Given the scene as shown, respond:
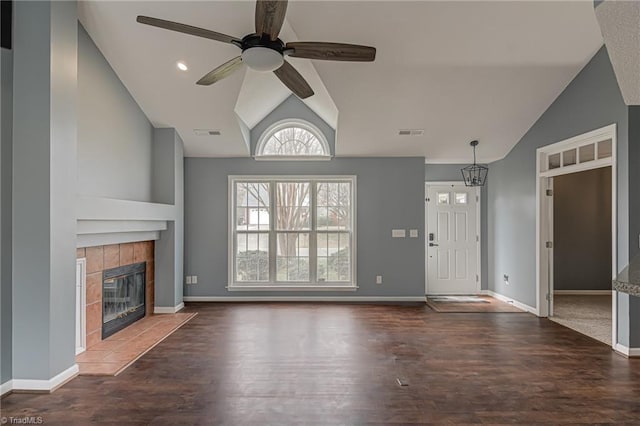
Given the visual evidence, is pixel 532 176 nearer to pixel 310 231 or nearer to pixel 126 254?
pixel 310 231

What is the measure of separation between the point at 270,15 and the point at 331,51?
0.56 m

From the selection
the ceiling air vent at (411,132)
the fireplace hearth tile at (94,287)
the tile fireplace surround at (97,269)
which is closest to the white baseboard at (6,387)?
the tile fireplace surround at (97,269)

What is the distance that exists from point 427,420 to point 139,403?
2084 mm

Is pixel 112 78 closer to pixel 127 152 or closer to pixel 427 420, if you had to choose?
pixel 127 152

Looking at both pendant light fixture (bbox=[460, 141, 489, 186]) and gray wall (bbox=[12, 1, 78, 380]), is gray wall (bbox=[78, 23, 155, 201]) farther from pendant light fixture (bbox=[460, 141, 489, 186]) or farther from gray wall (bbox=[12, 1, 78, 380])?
pendant light fixture (bbox=[460, 141, 489, 186])

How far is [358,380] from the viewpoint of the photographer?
→ 3.10m

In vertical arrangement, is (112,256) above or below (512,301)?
above

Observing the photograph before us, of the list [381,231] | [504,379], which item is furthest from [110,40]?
[504,379]

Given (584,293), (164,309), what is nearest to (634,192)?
(584,293)

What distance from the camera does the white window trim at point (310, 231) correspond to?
6.17 m

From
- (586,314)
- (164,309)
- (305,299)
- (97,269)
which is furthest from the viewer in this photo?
(305,299)

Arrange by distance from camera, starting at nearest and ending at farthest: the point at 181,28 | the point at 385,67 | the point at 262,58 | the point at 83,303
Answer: the point at 181,28, the point at 262,58, the point at 83,303, the point at 385,67

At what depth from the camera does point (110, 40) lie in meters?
3.97

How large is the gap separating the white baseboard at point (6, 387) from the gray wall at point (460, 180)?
6.12 metres
